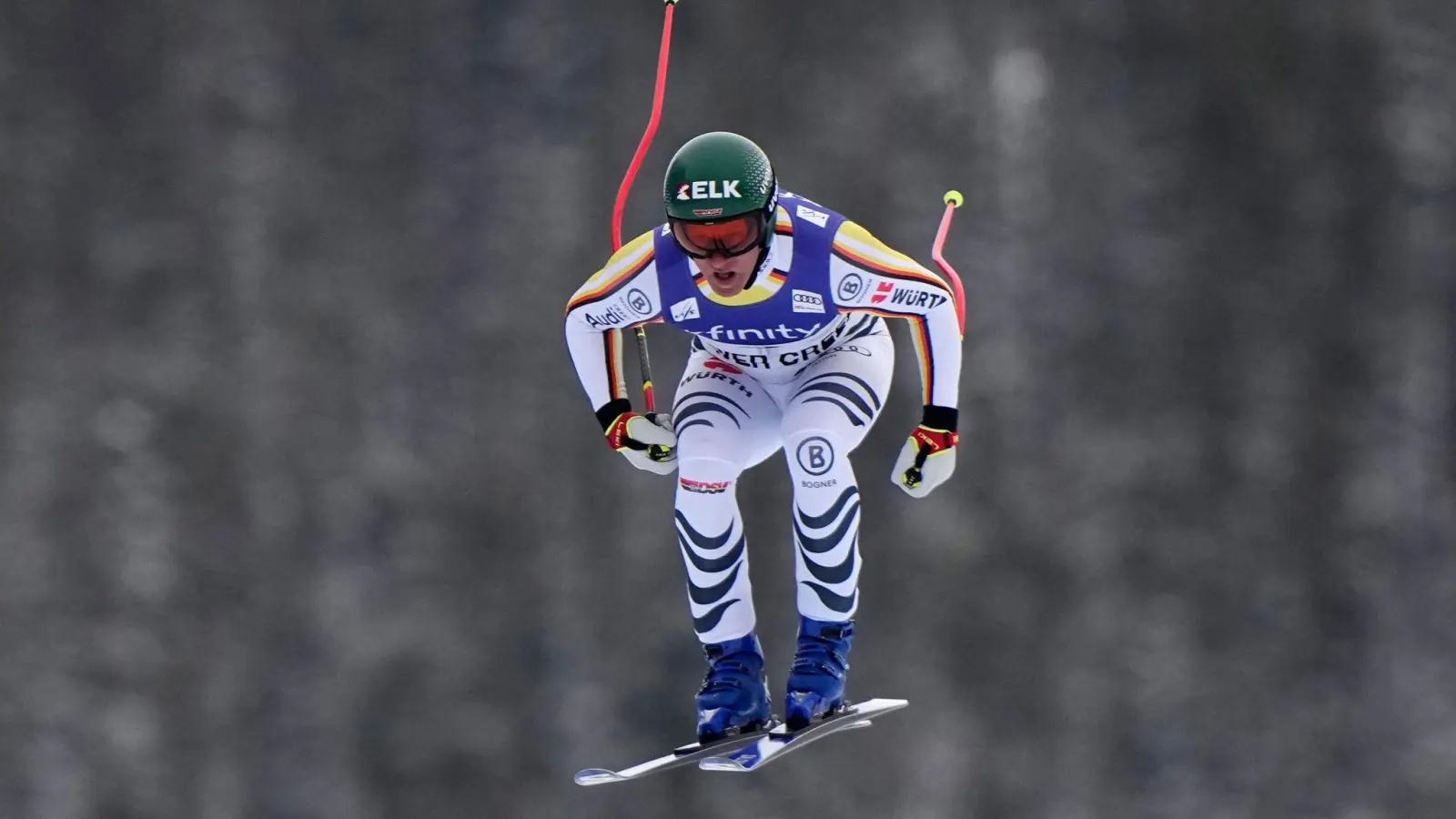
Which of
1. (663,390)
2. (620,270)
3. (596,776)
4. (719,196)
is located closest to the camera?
(719,196)

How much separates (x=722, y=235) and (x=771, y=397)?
89cm

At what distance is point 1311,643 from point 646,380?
18.7ft

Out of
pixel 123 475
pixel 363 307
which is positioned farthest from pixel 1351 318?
pixel 123 475

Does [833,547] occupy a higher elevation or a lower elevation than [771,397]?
lower

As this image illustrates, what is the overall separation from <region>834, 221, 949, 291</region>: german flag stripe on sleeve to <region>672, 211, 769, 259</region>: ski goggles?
339 millimetres

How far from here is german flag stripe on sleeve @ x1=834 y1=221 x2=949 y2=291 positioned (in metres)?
5.25

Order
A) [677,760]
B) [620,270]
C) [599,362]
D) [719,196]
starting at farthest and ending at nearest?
[599,362], [620,270], [677,760], [719,196]

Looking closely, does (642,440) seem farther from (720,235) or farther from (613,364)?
(720,235)

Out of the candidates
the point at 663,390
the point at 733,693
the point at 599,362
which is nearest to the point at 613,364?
the point at 599,362

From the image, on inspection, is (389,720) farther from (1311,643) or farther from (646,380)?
(1311,643)

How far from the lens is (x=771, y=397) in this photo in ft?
18.7

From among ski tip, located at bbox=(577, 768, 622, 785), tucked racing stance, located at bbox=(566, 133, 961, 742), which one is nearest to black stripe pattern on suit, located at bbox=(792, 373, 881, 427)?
tucked racing stance, located at bbox=(566, 133, 961, 742)

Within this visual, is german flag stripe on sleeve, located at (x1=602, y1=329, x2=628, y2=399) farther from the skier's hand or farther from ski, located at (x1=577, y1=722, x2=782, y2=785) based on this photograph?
ski, located at (x1=577, y1=722, x2=782, y2=785)

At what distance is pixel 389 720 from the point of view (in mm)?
9312
